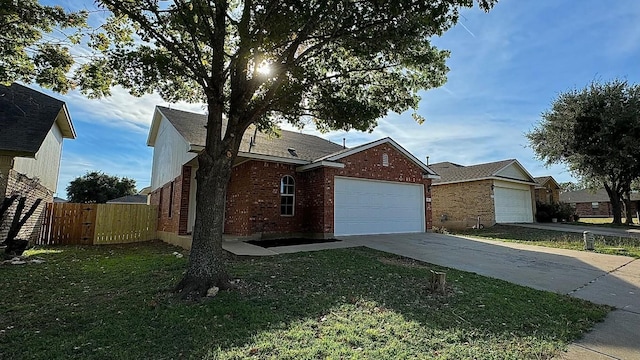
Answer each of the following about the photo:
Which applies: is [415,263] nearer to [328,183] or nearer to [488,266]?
[488,266]

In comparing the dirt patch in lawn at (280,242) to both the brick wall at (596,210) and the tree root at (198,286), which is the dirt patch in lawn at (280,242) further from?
the brick wall at (596,210)

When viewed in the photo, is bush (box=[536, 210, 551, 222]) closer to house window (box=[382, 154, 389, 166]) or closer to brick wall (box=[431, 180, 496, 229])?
brick wall (box=[431, 180, 496, 229])

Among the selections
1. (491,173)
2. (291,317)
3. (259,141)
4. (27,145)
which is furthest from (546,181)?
(27,145)

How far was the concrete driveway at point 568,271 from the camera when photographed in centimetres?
388

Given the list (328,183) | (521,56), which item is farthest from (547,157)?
(328,183)

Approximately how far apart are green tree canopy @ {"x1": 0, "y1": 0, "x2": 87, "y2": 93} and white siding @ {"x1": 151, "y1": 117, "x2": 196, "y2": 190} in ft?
14.1

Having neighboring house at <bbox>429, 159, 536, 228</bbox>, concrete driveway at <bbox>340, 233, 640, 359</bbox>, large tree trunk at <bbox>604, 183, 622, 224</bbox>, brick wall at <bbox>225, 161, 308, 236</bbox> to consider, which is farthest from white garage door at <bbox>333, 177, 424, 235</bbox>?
large tree trunk at <bbox>604, 183, 622, 224</bbox>

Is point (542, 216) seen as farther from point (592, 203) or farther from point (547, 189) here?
point (592, 203)

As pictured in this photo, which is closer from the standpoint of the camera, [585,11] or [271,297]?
[271,297]

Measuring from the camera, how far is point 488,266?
26.5ft

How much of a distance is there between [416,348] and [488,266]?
5532mm

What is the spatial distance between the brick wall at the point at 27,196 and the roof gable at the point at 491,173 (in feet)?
64.5

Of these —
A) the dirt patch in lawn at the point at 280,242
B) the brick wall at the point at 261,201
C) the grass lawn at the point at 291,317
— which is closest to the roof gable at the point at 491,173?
the brick wall at the point at 261,201

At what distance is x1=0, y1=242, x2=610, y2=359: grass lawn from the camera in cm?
351
